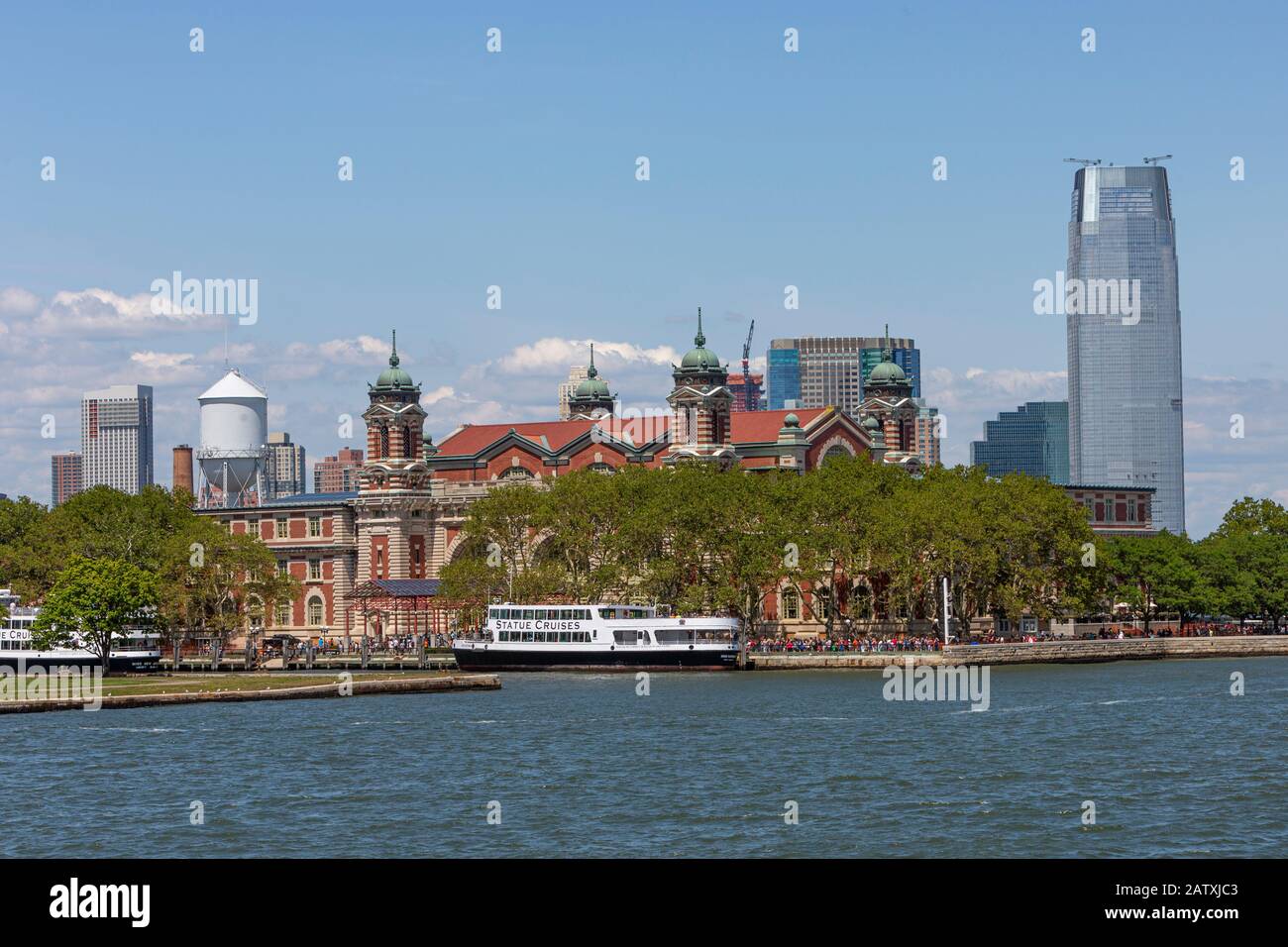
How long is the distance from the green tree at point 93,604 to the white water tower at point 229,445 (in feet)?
279

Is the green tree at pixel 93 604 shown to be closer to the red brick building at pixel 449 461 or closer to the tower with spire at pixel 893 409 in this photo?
the red brick building at pixel 449 461

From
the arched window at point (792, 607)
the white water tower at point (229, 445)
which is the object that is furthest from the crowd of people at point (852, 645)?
the white water tower at point (229, 445)

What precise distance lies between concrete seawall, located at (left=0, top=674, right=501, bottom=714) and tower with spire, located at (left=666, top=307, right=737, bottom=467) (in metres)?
50.4

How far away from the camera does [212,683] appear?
4001 inches

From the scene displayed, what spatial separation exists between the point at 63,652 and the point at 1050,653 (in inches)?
2662

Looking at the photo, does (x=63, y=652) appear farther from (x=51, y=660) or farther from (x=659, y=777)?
(x=659, y=777)

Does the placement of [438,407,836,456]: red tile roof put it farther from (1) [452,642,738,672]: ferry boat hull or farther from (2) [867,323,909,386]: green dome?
(1) [452,642,738,672]: ferry boat hull

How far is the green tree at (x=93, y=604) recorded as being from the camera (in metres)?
106

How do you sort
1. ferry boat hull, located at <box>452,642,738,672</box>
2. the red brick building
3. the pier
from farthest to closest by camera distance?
the red brick building < the pier < ferry boat hull, located at <box>452,642,738,672</box>

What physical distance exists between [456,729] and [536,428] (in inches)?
3866

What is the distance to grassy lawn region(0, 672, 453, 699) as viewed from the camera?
93.9 metres

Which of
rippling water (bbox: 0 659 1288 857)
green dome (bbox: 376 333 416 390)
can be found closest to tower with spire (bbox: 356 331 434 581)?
green dome (bbox: 376 333 416 390)

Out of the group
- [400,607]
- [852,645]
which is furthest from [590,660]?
[400,607]
